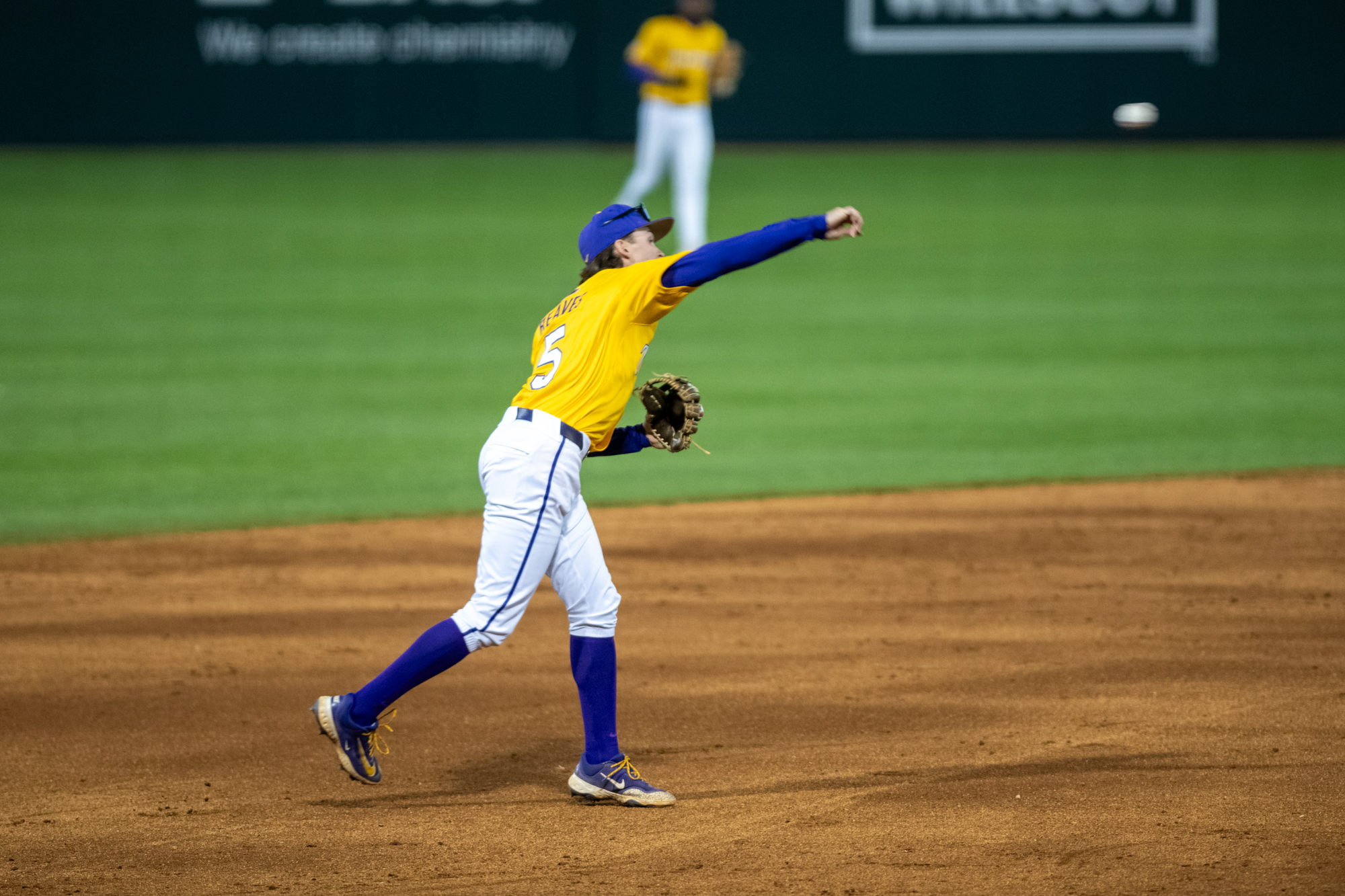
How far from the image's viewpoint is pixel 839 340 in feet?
46.3

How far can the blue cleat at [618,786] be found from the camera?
194 inches

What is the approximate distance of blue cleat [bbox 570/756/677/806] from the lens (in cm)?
493

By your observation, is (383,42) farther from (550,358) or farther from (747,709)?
(550,358)

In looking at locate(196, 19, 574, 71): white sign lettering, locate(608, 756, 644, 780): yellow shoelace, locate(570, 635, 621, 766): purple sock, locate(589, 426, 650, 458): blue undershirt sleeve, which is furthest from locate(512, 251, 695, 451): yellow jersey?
locate(196, 19, 574, 71): white sign lettering

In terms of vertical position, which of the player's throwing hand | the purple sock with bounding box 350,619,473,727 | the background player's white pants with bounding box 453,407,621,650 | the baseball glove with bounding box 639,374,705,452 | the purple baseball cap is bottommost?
the purple sock with bounding box 350,619,473,727

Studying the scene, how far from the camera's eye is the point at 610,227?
502 cm

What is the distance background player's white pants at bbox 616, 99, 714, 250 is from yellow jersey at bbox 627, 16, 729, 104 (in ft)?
0.40

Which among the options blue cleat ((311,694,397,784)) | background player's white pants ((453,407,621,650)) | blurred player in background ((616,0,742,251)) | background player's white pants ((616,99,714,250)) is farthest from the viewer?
blurred player in background ((616,0,742,251))

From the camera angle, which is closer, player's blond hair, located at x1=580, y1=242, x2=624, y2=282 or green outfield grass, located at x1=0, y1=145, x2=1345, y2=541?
player's blond hair, located at x1=580, y1=242, x2=624, y2=282

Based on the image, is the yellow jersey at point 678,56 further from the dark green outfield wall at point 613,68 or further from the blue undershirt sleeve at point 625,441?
the blue undershirt sleeve at point 625,441

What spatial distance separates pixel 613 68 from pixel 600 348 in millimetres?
22905

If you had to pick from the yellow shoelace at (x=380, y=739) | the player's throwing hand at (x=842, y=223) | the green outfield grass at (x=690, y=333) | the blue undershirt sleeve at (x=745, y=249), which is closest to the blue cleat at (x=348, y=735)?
the yellow shoelace at (x=380, y=739)

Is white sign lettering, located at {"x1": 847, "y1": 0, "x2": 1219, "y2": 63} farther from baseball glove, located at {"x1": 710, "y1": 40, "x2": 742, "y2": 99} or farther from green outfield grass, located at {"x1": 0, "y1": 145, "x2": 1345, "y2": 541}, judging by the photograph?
baseball glove, located at {"x1": 710, "y1": 40, "x2": 742, "y2": 99}

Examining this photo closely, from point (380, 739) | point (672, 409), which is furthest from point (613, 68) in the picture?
point (672, 409)
